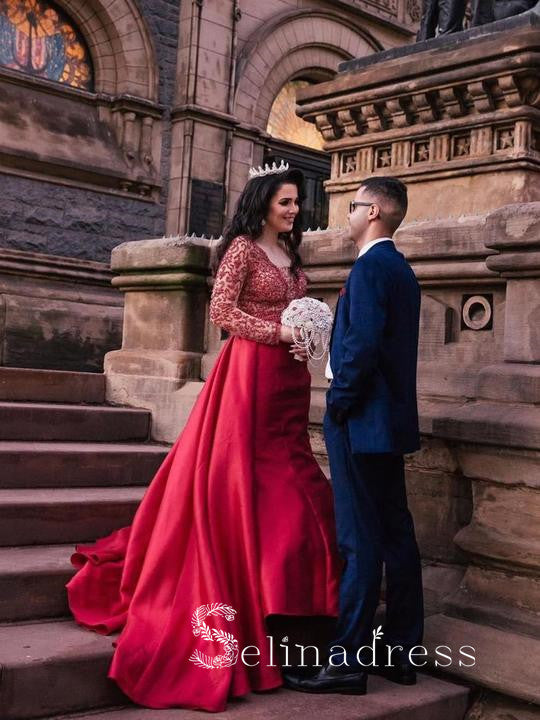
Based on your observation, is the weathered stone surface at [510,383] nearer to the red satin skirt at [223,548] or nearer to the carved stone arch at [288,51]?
the red satin skirt at [223,548]

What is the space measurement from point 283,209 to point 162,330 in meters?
2.09

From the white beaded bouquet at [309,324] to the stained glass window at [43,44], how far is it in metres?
9.35

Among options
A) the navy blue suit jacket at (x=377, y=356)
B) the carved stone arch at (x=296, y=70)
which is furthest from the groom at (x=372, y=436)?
the carved stone arch at (x=296, y=70)

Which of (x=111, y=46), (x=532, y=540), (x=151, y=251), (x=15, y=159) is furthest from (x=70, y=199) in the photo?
(x=532, y=540)

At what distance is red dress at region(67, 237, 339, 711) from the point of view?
3.48 meters

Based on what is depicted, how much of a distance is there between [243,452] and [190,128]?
34.8ft

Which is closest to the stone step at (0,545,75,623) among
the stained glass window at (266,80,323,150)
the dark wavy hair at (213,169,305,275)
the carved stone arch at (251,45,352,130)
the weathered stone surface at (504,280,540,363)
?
the dark wavy hair at (213,169,305,275)

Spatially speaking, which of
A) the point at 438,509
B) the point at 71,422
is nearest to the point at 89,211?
the point at 71,422

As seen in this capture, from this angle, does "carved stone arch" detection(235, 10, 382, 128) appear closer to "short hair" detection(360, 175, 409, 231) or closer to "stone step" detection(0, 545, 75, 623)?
"short hair" detection(360, 175, 409, 231)

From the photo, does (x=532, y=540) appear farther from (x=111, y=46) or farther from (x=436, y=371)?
(x=111, y=46)

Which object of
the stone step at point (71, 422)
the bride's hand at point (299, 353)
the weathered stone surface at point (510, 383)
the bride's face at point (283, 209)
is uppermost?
the bride's face at point (283, 209)

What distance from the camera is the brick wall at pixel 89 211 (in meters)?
11.6

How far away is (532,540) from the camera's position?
3814 mm

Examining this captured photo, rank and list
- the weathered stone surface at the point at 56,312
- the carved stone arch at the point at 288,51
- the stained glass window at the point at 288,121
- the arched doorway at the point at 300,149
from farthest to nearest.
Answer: the stained glass window at the point at 288,121 → the arched doorway at the point at 300,149 → the carved stone arch at the point at 288,51 → the weathered stone surface at the point at 56,312
